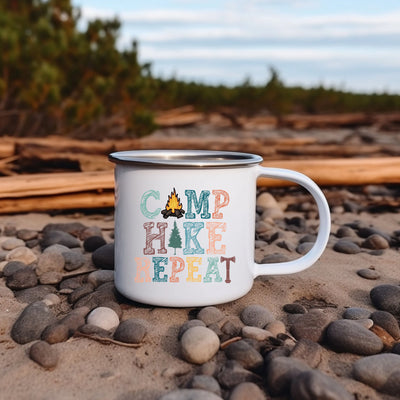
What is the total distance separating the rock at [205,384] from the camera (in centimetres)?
139

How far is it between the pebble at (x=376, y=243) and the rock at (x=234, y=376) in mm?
1420

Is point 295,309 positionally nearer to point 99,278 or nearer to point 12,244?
point 99,278

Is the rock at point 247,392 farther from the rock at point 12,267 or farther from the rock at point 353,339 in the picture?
the rock at point 12,267

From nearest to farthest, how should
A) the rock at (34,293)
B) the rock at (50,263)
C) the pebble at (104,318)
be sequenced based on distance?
1. the pebble at (104,318)
2. the rock at (34,293)
3. the rock at (50,263)

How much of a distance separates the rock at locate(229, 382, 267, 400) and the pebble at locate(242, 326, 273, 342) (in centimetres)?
26

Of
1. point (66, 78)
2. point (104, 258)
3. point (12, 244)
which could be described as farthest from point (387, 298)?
point (66, 78)

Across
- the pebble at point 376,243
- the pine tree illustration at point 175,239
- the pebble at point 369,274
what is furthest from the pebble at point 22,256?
the pebble at point 376,243

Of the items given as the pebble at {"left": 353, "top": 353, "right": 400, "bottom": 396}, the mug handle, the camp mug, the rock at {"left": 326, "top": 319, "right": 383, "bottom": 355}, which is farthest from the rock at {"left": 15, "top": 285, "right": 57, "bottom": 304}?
the pebble at {"left": 353, "top": 353, "right": 400, "bottom": 396}

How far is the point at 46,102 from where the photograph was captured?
5527 mm

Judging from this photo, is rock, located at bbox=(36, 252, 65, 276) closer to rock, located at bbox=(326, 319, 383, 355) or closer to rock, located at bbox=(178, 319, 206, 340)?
rock, located at bbox=(178, 319, 206, 340)

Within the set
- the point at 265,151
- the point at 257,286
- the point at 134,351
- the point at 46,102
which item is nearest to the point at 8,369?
the point at 134,351

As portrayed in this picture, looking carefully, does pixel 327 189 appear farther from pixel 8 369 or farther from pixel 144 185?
pixel 8 369

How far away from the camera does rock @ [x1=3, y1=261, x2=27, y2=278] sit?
2234 millimetres

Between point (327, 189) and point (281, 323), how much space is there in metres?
2.36
